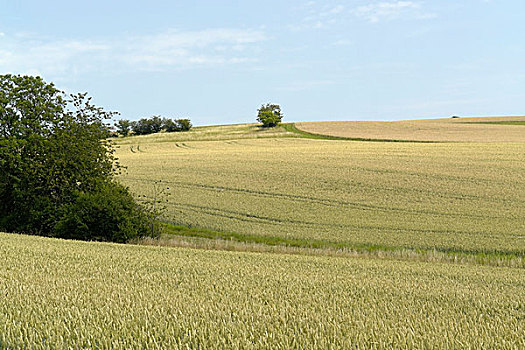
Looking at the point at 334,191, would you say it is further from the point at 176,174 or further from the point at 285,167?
the point at 176,174

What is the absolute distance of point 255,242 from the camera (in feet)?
63.7

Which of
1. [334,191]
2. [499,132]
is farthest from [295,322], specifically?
[499,132]

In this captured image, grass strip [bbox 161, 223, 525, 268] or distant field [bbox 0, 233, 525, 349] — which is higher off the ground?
distant field [bbox 0, 233, 525, 349]

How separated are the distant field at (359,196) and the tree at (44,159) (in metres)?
4.66

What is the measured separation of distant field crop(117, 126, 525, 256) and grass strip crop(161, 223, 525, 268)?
0.88ft

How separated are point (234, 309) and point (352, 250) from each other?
13.9 m

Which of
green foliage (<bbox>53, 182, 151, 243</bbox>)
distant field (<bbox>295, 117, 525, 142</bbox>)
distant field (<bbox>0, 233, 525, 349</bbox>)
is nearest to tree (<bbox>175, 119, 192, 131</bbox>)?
distant field (<bbox>295, 117, 525, 142</bbox>)

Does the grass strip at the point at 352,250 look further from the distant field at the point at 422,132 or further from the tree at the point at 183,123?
the tree at the point at 183,123

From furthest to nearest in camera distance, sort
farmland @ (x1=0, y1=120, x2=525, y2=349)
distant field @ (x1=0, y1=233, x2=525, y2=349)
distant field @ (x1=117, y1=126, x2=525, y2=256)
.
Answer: distant field @ (x1=117, y1=126, x2=525, y2=256) < farmland @ (x1=0, y1=120, x2=525, y2=349) < distant field @ (x1=0, y1=233, x2=525, y2=349)

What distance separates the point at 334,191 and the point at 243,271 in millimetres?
21548

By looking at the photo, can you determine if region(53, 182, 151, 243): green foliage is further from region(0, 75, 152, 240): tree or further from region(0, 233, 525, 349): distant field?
region(0, 233, 525, 349): distant field

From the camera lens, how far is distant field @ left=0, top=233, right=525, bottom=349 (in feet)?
11.4

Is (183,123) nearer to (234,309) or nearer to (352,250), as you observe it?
(352,250)

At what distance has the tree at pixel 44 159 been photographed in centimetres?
2223
